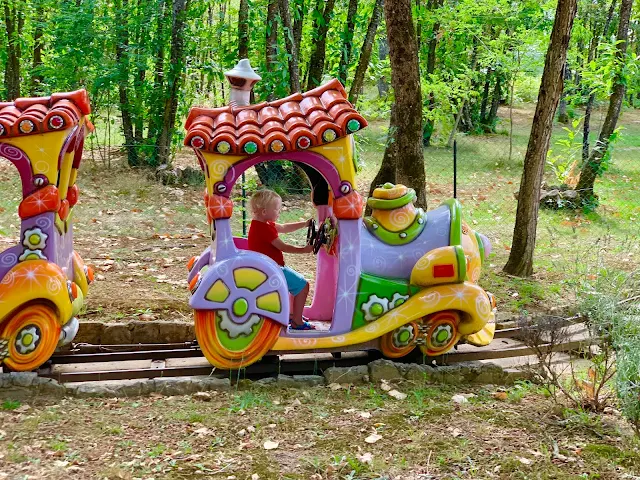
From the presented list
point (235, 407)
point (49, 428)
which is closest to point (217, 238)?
point (235, 407)

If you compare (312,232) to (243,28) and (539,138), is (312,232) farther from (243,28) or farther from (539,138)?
(243,28)

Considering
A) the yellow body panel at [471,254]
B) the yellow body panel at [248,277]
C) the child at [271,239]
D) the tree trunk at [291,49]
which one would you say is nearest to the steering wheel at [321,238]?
the child at [271,239]

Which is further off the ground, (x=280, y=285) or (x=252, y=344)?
→ (x=280, y=285)

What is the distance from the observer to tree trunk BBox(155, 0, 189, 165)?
11812mm

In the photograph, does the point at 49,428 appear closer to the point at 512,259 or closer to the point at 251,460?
the point at 251,460

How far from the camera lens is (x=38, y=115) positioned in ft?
15.8

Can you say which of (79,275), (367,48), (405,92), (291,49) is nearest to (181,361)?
(79,275)

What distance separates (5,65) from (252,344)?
13.3 metres

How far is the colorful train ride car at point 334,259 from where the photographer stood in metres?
4.96

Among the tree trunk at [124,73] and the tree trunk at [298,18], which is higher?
the tree trunk at [298,18]

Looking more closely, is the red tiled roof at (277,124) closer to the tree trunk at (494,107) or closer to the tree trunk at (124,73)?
the tree trunk at (124,73)

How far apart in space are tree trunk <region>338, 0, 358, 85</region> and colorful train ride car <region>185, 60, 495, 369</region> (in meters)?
6.69

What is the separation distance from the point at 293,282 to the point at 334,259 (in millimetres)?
491

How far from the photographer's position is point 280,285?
5070 millimetres
